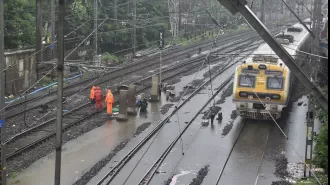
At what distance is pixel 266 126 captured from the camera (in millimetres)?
18125

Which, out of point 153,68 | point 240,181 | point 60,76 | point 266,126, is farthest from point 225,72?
point 60,76

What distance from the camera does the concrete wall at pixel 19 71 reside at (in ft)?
71.5

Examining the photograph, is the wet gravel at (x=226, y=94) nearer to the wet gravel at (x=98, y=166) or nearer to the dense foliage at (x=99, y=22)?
the dense foliage at (x=99, y=22)

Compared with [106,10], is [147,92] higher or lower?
lower

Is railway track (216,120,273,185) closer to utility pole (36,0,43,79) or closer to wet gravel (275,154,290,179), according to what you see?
wet gravel (275,154,290,179)

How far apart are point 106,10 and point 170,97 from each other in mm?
17779

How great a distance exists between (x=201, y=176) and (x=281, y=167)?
2.37 meters

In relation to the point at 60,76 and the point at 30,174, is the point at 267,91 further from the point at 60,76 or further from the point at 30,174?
the point at 60,76

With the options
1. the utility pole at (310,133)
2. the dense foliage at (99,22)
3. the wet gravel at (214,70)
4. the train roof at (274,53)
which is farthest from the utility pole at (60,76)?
the wet gravel at (214,70)

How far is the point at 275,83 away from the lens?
1761cm

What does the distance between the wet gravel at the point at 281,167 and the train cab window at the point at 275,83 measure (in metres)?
3.47

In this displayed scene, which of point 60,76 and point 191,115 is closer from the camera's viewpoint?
point 60,76

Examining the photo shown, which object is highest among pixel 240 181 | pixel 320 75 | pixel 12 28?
pixel 12 28

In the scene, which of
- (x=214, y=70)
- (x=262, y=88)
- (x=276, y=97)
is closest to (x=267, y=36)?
(x=276, y=97)
